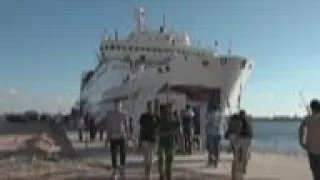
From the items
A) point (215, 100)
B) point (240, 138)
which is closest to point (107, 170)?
point (240, 138)

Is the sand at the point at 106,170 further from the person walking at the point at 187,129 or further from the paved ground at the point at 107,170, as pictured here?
the person walking at the point at 187,129

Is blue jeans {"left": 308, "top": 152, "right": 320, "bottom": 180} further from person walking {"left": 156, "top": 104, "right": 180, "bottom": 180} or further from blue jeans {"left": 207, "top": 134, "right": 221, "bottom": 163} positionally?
blue jeans {"left": 207, "top": 134, "right": 221, "bottom": 163}

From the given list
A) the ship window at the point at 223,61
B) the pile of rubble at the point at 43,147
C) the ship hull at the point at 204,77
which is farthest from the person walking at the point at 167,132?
the ship window at the point at 223,61

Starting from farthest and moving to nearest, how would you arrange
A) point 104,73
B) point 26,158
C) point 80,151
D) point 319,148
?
point 104,73, point 80,151, point 26,158, point 319,148

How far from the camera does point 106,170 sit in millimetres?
15922

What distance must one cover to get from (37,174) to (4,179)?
1.04 m

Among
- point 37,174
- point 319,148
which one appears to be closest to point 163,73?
point 37,174

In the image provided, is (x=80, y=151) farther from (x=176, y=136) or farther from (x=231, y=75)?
(x=176, y=136)

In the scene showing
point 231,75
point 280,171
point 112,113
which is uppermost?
point 231,75

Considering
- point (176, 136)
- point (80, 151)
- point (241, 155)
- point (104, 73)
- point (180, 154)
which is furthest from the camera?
point (104, 73)

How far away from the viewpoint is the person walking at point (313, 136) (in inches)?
392

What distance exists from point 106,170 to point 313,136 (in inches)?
278

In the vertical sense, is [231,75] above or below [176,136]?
above

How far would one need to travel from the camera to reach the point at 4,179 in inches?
542
